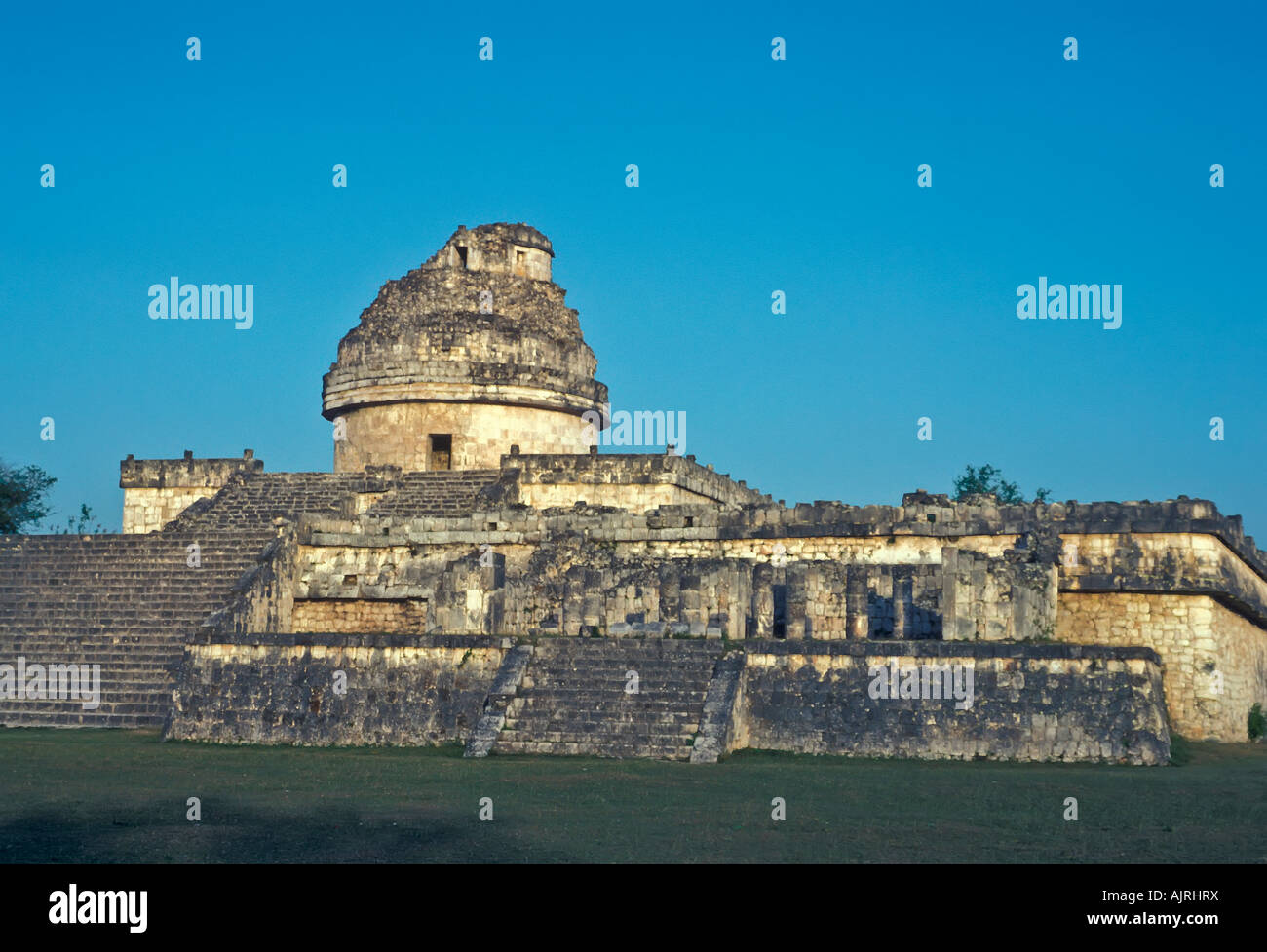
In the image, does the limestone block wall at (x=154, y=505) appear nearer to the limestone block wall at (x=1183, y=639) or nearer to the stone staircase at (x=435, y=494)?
the stone staircase at (x=435, y=494)

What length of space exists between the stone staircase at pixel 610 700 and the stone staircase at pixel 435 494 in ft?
30.0

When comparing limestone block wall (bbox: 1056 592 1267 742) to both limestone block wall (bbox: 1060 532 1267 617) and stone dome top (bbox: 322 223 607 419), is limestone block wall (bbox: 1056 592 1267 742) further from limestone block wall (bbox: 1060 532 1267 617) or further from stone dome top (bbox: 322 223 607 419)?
stone dome top (bbox: 322 223 607 419)

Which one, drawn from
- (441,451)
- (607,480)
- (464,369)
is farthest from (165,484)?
(607,480)

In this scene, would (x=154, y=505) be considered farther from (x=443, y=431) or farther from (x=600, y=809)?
(x=600, y=809)

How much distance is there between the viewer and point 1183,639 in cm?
2295

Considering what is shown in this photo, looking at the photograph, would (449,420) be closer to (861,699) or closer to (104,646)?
(104,646)

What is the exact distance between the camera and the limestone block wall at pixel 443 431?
33.6 meters

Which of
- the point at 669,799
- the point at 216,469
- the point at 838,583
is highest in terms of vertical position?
the point at 216,469

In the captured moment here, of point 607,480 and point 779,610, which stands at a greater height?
point 607,480

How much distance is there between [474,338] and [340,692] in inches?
590

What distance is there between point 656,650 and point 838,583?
9.22 feet
